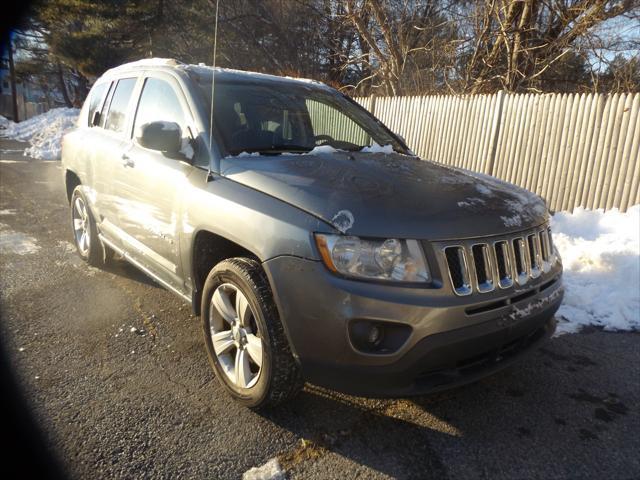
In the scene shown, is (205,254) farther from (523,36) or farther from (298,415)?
(523,36)

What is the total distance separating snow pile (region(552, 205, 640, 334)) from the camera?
12.6ft

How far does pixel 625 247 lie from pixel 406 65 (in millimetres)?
9994

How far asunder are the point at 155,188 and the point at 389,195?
1659 mm

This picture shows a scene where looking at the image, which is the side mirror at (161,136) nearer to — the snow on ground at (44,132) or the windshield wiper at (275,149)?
the windshield wiper at (275,149)

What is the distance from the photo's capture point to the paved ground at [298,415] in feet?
6.95

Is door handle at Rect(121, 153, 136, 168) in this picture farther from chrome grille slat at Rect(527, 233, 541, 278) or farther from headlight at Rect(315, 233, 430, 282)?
chrome grille slat at Rect(527, 233, 541, 278)

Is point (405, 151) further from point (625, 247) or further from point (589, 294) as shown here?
point (625, 247)

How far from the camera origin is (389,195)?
7.51ft

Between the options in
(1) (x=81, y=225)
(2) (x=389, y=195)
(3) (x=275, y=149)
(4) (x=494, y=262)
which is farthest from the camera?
(1) (x=81, y=225)

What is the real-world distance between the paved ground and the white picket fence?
3.88 metres

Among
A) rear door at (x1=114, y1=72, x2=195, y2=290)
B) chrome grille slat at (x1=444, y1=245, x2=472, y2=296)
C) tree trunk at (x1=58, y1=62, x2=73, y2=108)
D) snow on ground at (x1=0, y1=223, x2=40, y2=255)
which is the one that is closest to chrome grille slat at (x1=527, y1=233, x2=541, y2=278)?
chrome grille slat at (x1=444, y1=245, x2=472, y2=296)

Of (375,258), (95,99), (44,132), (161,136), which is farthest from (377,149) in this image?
(44,132)

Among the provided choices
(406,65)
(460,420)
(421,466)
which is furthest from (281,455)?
(406,65)

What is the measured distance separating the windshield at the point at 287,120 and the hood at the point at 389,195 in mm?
248
